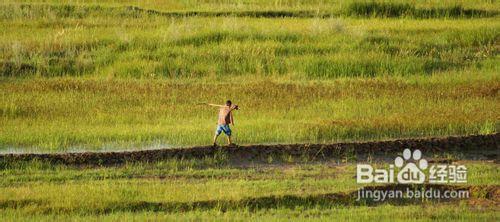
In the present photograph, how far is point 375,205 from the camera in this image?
1072 cm

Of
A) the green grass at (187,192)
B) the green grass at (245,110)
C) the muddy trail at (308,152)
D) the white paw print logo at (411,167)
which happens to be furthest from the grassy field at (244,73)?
the green grass at (187,192)

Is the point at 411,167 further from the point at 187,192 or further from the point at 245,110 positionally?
the point at 245,110

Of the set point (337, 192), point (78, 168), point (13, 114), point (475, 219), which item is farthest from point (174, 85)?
point (475, 219)

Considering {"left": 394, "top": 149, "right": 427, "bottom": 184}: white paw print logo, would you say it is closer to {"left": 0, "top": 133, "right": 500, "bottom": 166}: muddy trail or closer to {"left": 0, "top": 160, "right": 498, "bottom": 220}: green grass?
{"left": 0, "top": 133, "right": 500, "bottom": 166}: muddy trail

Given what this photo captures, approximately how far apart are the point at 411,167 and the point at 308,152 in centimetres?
132

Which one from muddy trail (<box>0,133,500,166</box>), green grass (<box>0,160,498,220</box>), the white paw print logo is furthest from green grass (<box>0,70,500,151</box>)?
green grass (<box>0,160,498,220</box>)

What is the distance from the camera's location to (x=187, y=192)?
10867 millimetres

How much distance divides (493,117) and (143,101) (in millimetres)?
4811

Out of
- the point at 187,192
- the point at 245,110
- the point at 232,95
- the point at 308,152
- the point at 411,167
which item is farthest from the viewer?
the point at 232,95

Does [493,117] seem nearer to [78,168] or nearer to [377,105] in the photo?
[377,105]

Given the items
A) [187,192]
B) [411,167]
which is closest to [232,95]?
[411,167]

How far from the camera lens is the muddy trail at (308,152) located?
1258 centimetres

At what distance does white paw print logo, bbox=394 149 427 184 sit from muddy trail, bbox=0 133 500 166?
0.18 meters

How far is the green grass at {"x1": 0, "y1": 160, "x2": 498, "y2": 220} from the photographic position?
403 inches
